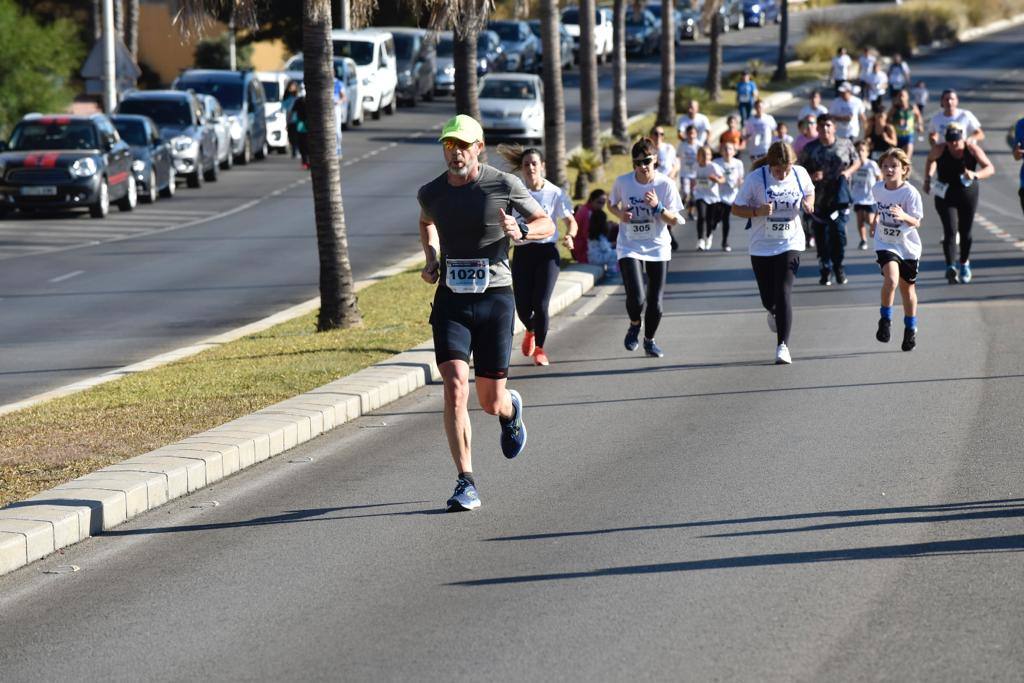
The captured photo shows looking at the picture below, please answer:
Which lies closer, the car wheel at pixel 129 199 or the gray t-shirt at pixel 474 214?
the gray t-shirt at pixel 474 214

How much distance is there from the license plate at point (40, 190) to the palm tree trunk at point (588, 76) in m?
10.3

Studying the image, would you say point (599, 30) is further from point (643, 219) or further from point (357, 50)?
point (643, 219)

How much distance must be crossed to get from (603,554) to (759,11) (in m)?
89.2

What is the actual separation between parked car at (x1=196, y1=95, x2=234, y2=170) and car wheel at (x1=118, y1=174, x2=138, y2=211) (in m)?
5.09

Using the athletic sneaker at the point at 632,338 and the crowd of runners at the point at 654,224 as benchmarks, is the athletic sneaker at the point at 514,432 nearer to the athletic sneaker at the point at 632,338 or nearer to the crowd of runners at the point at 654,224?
the crowd of runners at the point at 654,224

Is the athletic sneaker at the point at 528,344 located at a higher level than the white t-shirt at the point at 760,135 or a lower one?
lower

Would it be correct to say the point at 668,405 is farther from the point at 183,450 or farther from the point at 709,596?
the point at 709,596

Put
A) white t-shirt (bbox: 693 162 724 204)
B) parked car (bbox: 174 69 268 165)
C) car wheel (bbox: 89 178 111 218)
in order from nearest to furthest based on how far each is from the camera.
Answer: white t-shirt (bbox: 693 162 724 204), car wheel (bbox: 89 178 111 218), parked car (bbox: 174 69 268 165)

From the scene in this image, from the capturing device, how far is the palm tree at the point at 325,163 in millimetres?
17609

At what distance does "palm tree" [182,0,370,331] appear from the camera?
57.8ft

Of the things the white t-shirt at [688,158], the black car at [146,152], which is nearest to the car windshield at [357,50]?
the black car at [146,152]

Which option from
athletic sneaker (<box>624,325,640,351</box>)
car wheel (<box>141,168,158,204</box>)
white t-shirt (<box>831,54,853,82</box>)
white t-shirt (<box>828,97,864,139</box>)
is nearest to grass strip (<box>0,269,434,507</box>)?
athletic sneaker (<box>624,325,640,351</box>)

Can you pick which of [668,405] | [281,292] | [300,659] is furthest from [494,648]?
[281,292]

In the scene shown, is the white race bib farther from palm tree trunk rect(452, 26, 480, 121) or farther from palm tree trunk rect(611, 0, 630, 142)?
palm tree trunk rect(611, 0, 630, 142)
